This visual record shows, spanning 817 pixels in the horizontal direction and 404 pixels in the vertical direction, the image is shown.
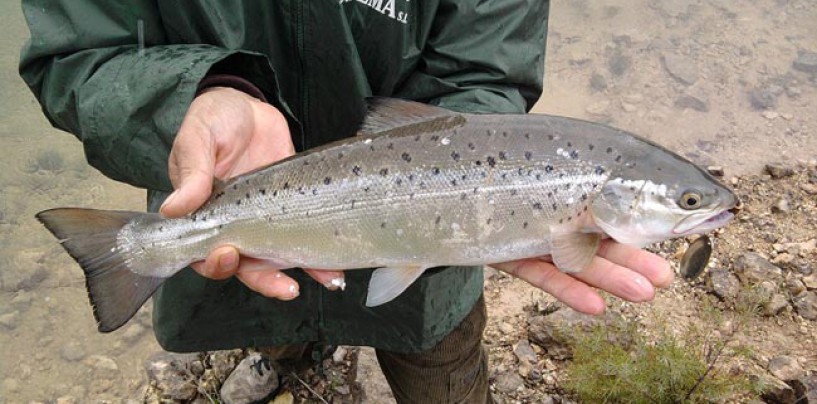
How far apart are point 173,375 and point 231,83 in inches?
91.0

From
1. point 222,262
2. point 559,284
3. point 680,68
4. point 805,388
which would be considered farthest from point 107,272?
point 680,68

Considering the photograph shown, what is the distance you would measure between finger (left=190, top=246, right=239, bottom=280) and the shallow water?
291 centimetres

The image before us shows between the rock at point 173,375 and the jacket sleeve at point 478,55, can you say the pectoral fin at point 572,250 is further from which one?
the rock at point 173,375

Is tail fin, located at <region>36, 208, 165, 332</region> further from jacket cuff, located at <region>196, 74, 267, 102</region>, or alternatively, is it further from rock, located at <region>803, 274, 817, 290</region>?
rock, located at <region>803, 274, 817, 290</region>

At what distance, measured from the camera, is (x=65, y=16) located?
2479 mm

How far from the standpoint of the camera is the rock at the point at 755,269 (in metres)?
4.32

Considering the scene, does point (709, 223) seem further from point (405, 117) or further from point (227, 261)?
point (227, 261)

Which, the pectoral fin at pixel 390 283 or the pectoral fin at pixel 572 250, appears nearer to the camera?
the pectoral fin at pixel 572 250

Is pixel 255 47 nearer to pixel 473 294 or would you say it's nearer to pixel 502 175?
pixel 502 175

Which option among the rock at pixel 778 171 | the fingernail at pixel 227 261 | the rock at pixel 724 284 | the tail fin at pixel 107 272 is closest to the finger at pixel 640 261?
the fingernail at pixel 227 261

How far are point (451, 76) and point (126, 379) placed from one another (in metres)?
3.46

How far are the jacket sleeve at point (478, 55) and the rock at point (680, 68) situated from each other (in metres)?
5.04

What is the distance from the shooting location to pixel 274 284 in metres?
2.38

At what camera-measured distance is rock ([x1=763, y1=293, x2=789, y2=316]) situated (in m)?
4.11
